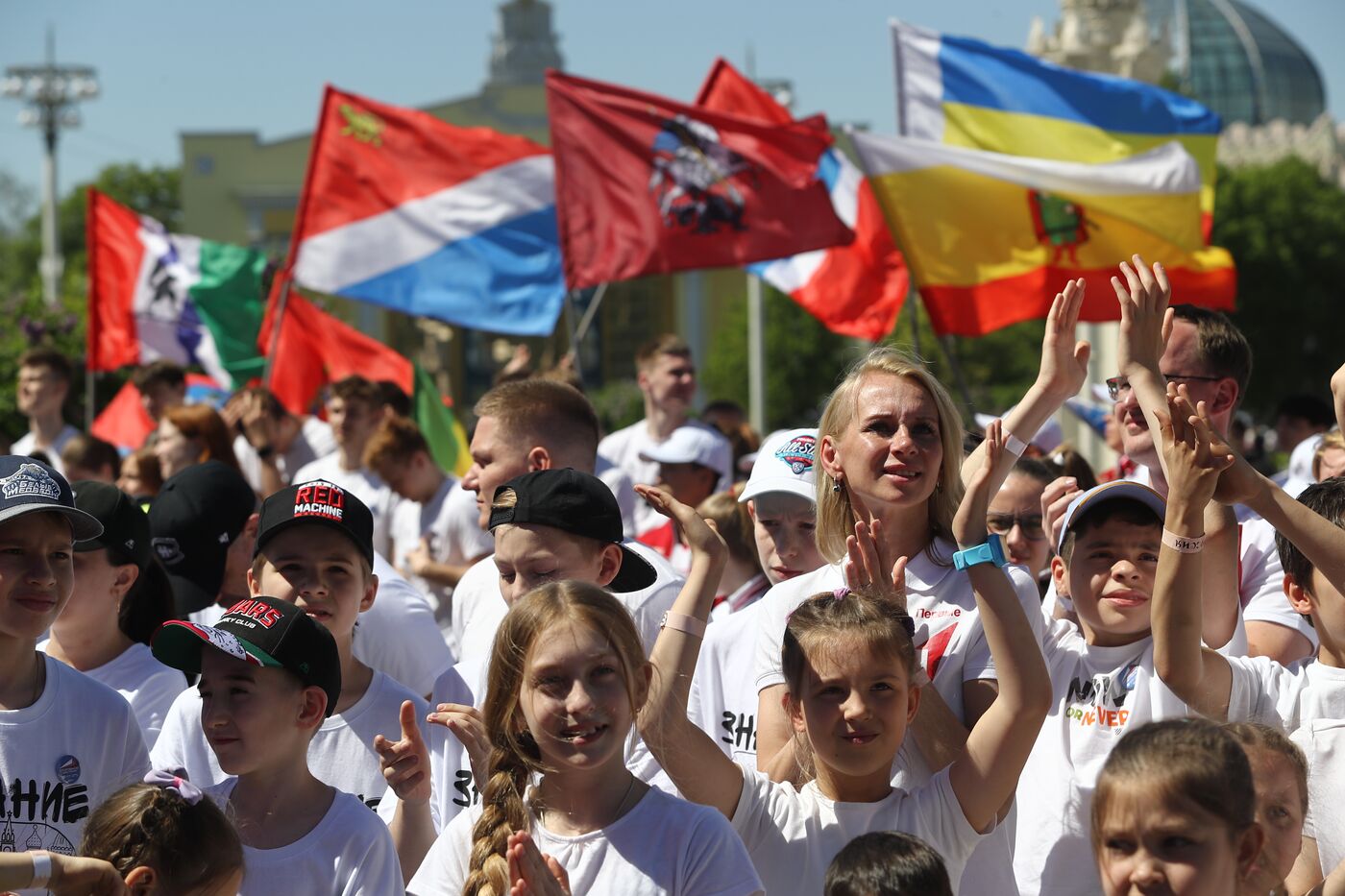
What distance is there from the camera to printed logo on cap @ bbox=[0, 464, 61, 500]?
3744 millimetres

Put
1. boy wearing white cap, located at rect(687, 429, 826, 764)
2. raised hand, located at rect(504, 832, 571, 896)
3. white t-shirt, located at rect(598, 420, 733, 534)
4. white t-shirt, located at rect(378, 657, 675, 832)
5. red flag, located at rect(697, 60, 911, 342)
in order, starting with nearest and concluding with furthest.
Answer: raised hand, located at rect(504, 832, 571, 896) < white t-shirt, located at rect(378, 657, 675, 832) < boy wearing white cap, located at rect(687, 429, 826, 764) < white t-shirt, located at rect(598, 420, 733, 534) < red flag, located at rect(697, 60, 911, 342)

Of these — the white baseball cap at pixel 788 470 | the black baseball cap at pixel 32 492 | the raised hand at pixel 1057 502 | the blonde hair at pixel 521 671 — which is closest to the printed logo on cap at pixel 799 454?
the white baseball cap at pixel 788 470

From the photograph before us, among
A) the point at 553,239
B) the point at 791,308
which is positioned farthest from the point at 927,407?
the point at 791,308

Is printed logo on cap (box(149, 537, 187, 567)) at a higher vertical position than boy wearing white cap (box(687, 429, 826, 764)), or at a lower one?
lower

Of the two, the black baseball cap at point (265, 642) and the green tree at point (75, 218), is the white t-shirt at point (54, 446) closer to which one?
the black baseball cap at point (265, 642)

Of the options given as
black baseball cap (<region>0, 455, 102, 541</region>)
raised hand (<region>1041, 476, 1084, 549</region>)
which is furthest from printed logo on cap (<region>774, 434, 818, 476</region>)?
black baseball cap (<region>0, 455, 102, 541</region>)

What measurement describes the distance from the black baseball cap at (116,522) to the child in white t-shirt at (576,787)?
1.64 metres

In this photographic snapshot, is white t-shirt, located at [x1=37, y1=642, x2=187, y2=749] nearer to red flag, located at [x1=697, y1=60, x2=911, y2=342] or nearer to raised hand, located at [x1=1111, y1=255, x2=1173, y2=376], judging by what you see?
raised hand, located at [x1=1111, y1=255, x2=1173, y2=376]

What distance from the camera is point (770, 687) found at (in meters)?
3.76

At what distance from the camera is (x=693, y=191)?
9.38 metres

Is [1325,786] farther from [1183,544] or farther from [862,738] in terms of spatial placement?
[862,738]

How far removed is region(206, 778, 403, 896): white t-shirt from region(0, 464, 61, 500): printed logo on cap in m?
0.97

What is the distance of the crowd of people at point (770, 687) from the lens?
3.22m

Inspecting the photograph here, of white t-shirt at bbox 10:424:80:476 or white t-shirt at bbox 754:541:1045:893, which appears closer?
white t-shirt at bbox 754:541:1045:893
